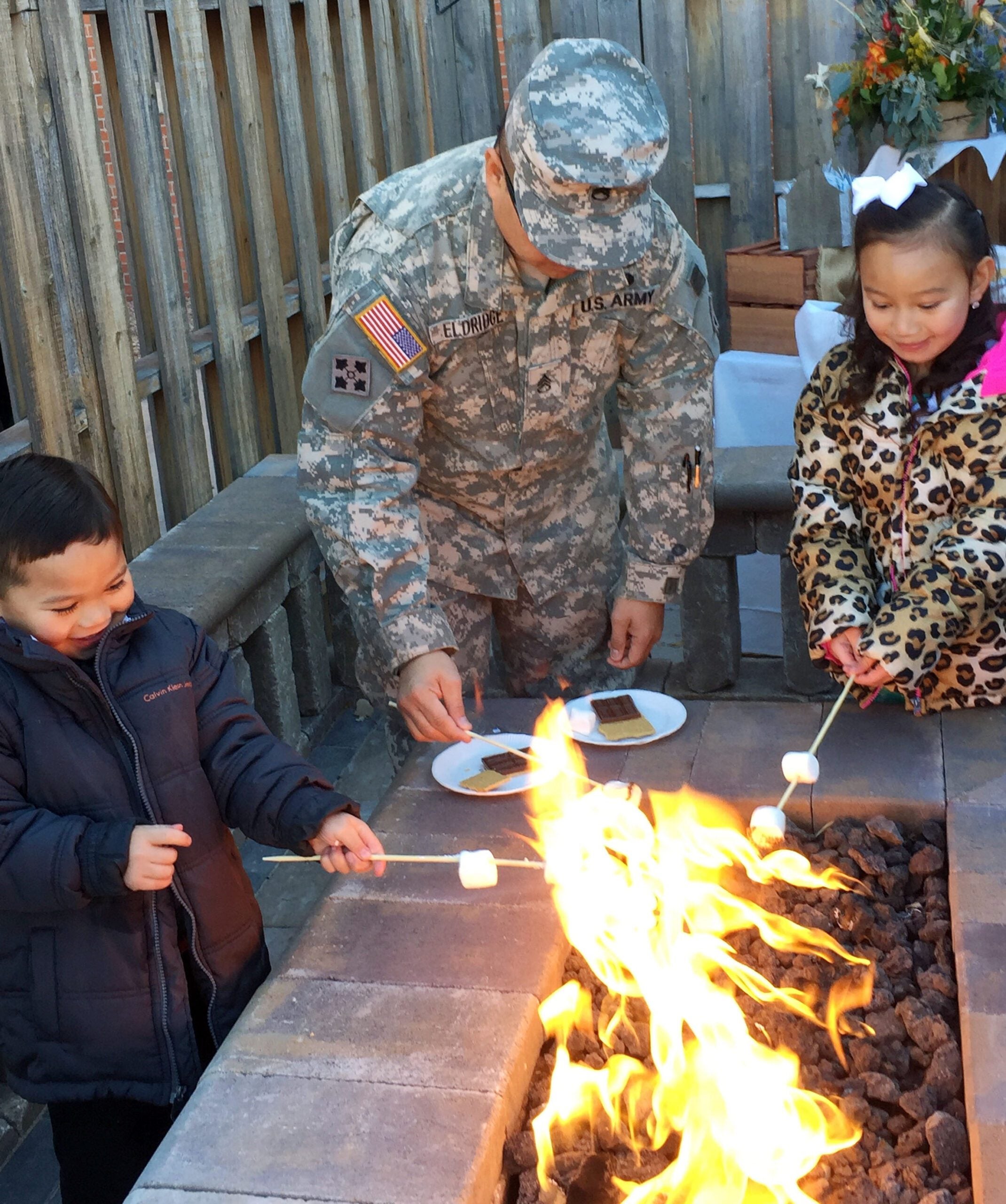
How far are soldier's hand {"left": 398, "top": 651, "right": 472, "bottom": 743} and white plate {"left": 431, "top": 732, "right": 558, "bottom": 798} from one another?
0.06 meters

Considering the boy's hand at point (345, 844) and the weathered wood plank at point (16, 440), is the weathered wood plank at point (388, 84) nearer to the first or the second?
the weathered wood plank at point (16, 440)

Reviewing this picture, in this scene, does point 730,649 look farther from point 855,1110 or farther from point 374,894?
point 855,1110

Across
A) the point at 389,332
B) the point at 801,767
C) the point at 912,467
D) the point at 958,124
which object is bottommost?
the point at 801,767

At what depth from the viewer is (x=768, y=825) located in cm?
232

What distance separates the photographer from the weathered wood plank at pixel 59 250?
308 centimetres

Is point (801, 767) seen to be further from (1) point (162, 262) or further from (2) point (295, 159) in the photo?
(2) point (295, 159)

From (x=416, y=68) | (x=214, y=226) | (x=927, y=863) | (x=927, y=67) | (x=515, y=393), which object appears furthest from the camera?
(x=416, y=68)

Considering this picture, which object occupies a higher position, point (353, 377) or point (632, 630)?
point (353, 377)

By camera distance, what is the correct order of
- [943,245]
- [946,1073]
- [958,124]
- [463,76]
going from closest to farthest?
[946,1073], [943,245], [958,124], [463,76]

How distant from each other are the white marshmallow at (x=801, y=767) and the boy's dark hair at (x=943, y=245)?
2.52 ft

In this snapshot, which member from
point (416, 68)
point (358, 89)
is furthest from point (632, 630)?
point (416, 68)

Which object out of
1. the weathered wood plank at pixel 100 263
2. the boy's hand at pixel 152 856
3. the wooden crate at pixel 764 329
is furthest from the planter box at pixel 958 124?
the boy's hand at pixel 152 856

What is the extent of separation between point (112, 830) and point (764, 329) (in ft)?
12.6

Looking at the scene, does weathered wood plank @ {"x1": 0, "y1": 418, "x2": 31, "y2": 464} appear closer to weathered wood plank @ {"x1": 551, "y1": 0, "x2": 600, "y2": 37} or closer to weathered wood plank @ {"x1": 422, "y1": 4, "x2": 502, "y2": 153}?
weathered wood plank @ {"x1": 422, "y1": 4, "x2": 502, "y2": 153}
